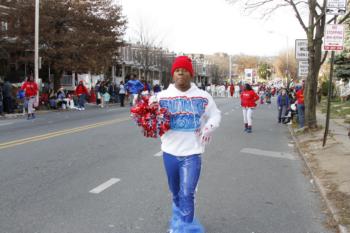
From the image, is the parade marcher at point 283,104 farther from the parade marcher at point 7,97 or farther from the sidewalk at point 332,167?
the parade marcher at point 7,97

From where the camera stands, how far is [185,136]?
487 centimetres

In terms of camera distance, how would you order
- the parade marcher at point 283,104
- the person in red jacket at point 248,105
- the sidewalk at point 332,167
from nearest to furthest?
the sidewalk at point 332,167, the person in red jacket at point 248,105, the parade marcher at point 283,104

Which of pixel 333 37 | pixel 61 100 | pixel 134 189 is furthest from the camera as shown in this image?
pixel 61 100

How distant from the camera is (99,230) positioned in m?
5.39

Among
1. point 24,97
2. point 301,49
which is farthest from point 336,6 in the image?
point 24,97

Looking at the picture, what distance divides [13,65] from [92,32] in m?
6.70

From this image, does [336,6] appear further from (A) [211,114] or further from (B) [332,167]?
(A) [211,114]

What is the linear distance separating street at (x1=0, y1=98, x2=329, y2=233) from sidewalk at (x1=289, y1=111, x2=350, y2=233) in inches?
7.8

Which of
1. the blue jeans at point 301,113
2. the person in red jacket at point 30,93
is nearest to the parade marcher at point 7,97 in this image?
the person in red jacket at point 30,93

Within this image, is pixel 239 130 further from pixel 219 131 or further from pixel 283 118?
pixel 283 118

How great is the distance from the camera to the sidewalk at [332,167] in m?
6.31

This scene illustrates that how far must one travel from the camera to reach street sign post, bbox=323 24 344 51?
1150 cm

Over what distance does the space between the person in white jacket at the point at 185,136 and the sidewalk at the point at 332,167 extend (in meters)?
1.95

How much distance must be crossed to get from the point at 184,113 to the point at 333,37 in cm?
784
